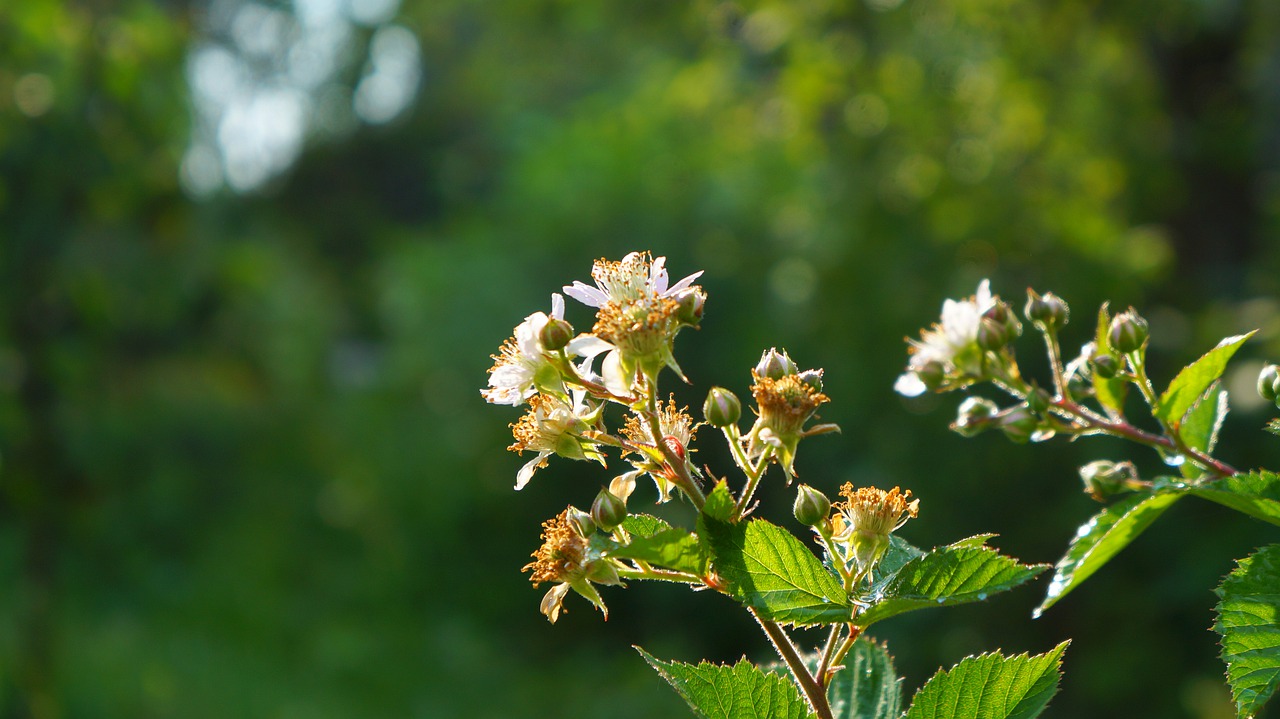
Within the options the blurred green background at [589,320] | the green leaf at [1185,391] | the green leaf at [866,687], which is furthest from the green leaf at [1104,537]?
the blurred green background at [589,320]

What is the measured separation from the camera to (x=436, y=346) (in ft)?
24.2

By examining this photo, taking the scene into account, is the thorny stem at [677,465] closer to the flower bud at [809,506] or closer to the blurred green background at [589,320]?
the flower bud at [809,506]

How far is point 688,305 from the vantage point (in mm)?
1060

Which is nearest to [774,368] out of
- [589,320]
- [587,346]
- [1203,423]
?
[587,346]

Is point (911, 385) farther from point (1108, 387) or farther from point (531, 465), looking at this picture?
point (531, 465)

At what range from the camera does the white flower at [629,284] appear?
1.08 m

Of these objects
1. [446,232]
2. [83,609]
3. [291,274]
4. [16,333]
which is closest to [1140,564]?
[16,333]

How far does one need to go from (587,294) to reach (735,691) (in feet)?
1.33

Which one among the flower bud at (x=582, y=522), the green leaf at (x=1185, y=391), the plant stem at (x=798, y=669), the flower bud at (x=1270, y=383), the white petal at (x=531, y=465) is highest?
the white petal at (x=531, y=465)

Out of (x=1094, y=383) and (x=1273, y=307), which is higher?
(x=1273, y=307)

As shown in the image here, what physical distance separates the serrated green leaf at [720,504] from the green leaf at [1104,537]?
0.80 ft

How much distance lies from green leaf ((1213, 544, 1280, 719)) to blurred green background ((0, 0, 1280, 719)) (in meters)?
3.47

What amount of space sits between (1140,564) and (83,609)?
640cm

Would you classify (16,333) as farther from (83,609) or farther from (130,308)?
(83,609)
